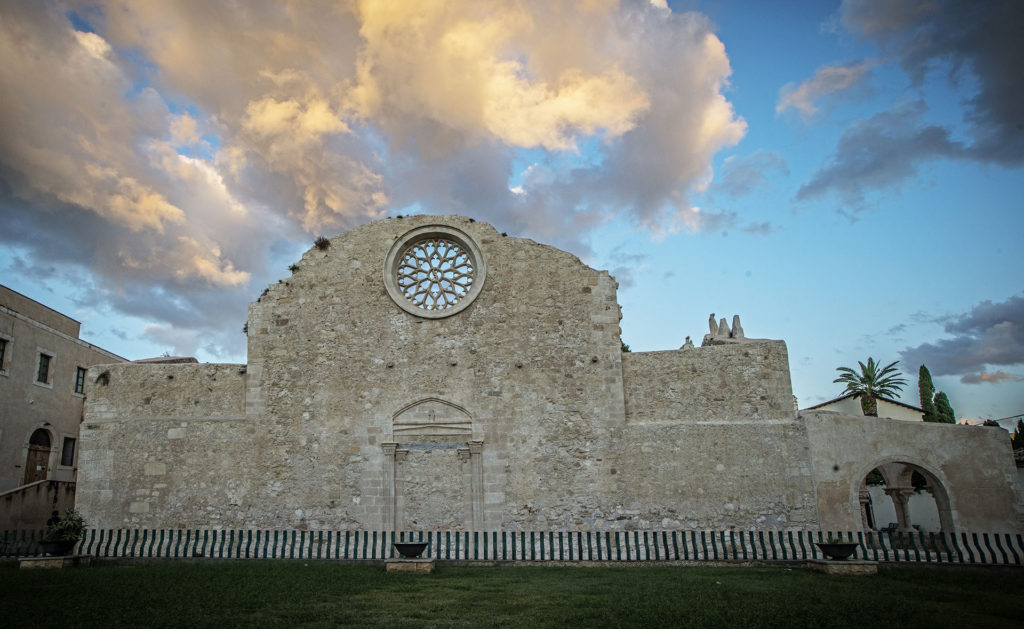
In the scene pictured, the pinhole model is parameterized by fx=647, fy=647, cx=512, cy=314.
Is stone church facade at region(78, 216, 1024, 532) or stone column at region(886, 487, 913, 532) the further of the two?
stone column at region(886, 487, 913, 532)

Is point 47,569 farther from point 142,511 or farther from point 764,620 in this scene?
point 764,620

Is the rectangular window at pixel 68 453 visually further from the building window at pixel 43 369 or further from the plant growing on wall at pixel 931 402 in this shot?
the plant growing on wall at pixel 931 402

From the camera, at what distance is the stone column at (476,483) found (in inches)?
603

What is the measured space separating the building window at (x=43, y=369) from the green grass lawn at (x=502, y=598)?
501 inches

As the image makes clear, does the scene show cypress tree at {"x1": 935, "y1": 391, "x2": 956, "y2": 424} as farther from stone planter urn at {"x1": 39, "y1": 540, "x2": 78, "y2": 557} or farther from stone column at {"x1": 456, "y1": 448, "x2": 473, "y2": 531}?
stone planter urn at {"x1": 39, "y1": 540, "x2": 78, "y2": 557}

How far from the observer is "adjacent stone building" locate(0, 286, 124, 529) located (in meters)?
19.1

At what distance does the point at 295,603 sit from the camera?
27.1 ft

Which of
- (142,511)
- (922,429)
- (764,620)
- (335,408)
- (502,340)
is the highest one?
(502,340)

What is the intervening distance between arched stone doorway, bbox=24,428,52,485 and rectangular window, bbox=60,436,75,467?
2.73 feet

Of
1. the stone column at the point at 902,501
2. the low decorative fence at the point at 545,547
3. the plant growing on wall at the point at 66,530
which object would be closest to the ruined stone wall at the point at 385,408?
the low decorative fence at the point at 545,547

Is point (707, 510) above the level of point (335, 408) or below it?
below

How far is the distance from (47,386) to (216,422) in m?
10.6

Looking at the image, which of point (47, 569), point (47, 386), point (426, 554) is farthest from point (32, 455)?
point (426, 554)

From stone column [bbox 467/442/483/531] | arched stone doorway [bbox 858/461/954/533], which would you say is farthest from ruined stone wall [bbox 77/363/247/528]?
arched stone doorway [bbox 858/461/954/533]
